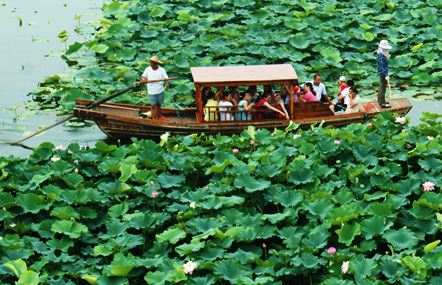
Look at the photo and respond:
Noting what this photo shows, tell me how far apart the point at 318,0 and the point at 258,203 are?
1049cm

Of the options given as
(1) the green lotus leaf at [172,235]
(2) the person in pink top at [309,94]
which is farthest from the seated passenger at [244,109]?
(1) the green lotus leaf at [172,235]

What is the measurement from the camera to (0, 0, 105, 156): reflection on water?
15047 mm

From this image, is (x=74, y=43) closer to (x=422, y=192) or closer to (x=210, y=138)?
(x=210, y=138)

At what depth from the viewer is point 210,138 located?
12.6 m

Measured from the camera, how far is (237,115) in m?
13.7

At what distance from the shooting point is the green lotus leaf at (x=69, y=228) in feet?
32.9

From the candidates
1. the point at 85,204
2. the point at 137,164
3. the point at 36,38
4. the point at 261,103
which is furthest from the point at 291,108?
the point at 36,38

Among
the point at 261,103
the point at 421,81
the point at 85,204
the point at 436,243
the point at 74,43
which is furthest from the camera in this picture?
the point at 74,43

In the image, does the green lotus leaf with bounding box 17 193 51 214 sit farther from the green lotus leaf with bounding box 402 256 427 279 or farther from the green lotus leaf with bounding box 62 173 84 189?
the green lotus leaf with bounding box 402 256 427 279

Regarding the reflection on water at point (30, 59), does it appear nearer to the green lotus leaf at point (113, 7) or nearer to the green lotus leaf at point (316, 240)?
the green lotus leaf at point (113, 7)

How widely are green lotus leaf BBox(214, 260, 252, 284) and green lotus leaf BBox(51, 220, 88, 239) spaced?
172cm

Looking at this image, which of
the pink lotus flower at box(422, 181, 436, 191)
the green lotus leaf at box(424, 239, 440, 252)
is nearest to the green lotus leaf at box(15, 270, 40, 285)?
the green lotus leaf at box(424, 239, 440, 252)

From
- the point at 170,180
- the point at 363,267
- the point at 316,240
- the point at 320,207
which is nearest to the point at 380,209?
the point at 320,207

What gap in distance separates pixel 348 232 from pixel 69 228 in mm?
3084
